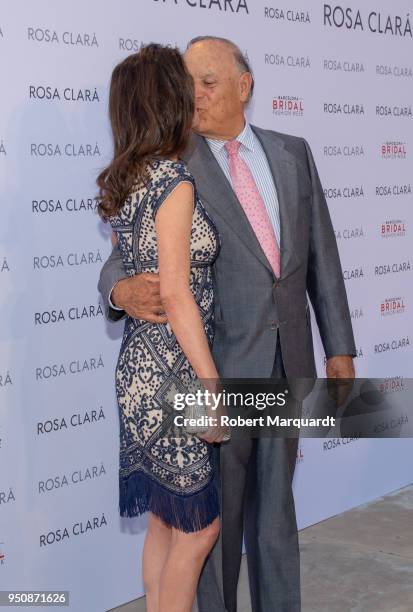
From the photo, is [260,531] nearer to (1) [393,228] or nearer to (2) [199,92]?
(2) [199,92]

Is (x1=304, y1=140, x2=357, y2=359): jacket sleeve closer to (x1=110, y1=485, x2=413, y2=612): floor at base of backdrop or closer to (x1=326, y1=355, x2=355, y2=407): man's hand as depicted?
(x1=326, y1=355, x2=355, y2=407): man's hand

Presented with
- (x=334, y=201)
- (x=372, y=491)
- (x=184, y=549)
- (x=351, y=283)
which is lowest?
(x=372, y=491)

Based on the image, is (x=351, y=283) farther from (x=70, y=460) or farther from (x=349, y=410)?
(x=70, y=460)

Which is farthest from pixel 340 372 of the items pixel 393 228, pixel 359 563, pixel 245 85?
pixel 393 228

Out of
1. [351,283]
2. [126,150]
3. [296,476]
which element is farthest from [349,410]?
[126,150]

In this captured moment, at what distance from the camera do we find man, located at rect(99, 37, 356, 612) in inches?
128

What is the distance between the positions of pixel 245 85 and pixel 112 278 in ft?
2.79

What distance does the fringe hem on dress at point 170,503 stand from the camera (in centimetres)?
291

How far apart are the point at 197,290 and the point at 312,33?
7.82 ft

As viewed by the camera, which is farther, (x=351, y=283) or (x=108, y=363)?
(x=351, y=283)

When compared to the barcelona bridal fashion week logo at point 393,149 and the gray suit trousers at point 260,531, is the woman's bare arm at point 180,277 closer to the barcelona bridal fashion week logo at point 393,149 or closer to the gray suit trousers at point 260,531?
the gray suit trousers at point 260,531

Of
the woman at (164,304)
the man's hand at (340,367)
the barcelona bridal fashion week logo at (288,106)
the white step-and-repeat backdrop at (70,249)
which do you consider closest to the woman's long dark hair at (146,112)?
the woman at (164,304)

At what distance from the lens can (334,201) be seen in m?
5.07

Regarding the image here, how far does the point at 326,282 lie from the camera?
3457 mm
